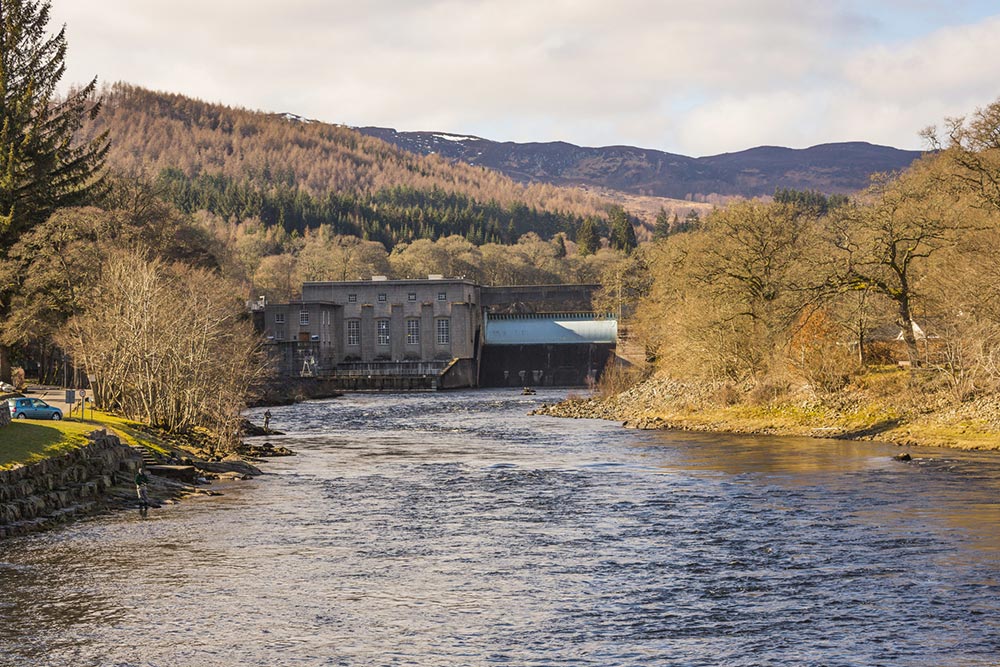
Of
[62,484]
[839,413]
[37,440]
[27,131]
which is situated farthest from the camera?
[27,131]

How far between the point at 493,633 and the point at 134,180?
7751cm

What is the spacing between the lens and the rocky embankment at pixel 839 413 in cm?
4825

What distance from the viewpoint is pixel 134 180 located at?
8981 cm

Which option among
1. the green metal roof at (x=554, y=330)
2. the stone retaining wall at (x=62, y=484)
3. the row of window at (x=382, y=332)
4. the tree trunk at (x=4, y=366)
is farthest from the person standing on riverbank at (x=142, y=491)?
the row of window at (x=382, y=332)

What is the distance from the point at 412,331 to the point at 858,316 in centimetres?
9156

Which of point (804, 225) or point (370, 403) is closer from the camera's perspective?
point (804, 225)

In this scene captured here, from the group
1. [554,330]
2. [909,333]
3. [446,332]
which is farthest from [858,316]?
[446,332]

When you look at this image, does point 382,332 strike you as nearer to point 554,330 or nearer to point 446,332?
point 446,332

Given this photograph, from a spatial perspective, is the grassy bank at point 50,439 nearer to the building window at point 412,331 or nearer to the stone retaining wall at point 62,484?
the stone retaining wall at point 62,484

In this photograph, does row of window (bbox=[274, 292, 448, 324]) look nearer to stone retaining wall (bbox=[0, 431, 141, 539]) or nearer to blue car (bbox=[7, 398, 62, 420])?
blue car (bbox=[7, 398, 62, 420])

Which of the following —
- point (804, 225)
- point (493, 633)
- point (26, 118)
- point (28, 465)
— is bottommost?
point (493, 633)

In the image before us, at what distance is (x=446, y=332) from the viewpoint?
142m

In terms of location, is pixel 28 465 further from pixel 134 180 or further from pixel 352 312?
pixel 352 312

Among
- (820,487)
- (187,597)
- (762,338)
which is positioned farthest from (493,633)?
(762,338)
